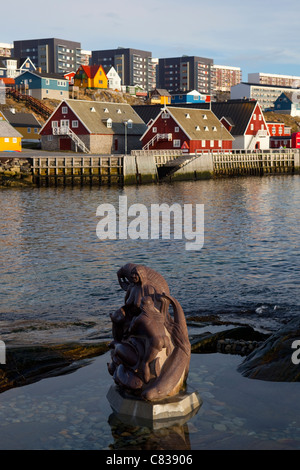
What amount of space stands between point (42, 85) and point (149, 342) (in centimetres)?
11949

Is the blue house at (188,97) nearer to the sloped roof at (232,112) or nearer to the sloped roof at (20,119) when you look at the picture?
the sloped roof at (232,112)

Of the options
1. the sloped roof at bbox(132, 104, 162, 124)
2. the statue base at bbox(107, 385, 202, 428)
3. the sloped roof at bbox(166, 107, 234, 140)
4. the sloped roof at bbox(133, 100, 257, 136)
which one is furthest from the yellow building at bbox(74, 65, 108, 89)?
the statue base at bbox(107, 385, 202, 428)

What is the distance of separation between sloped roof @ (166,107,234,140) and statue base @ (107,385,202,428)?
73.0 m

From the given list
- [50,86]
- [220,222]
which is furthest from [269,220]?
[50,86]

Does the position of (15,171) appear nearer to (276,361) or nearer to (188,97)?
(276,361)

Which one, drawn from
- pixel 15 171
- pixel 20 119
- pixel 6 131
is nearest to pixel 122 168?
pixel 15 171

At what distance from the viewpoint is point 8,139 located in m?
72.7

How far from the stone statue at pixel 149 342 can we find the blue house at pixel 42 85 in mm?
118672

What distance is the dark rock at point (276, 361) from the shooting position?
10234 mm

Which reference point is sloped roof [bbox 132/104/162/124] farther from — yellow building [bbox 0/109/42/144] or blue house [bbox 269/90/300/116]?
blue house [bbox 269/90/300/116]

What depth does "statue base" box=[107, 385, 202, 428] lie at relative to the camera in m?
8.75

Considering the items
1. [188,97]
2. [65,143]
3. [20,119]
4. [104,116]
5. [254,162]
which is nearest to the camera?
[65,143]
